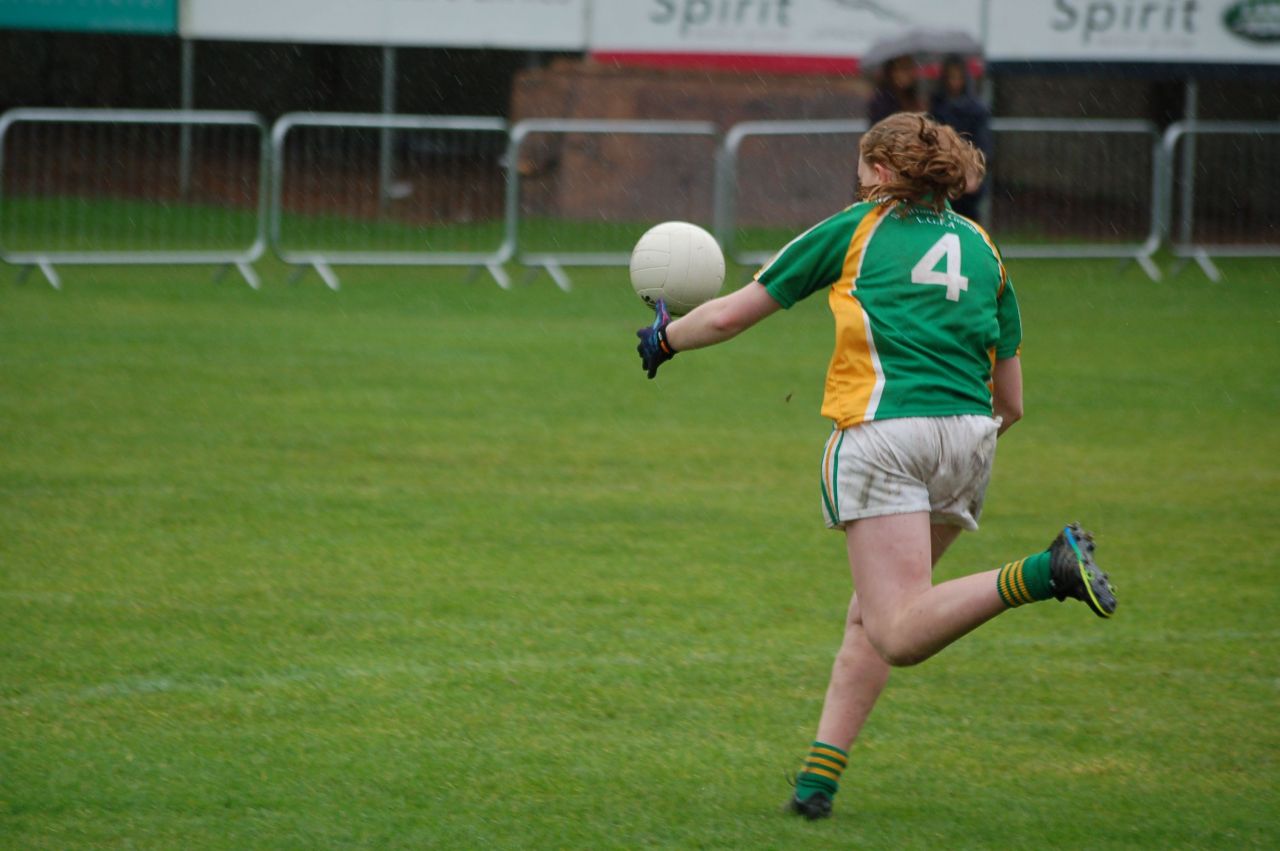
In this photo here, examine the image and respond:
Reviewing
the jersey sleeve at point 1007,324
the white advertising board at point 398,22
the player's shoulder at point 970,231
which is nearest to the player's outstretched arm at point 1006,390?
the jersey sleeve at point 1007,324

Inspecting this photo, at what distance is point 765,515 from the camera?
827cm

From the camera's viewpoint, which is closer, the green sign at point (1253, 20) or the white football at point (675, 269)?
the white football at point (675, 269)

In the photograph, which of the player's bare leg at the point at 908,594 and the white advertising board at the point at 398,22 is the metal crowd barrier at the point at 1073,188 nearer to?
the white advertising board at the point at 398,22

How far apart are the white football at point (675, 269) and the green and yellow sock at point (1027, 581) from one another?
1436 millimetres

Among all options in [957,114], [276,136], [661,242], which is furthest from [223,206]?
[661,242]

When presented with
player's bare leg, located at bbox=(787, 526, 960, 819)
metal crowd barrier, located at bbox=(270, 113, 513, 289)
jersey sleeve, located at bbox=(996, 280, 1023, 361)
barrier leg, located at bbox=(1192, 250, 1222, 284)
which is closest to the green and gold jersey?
jersey sleeve, located at bbox=(996, 280, 1023, 361)

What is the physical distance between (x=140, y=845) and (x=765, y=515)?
14.2 feet

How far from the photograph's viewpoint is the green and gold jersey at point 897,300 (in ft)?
14.5

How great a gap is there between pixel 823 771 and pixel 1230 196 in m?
17.4

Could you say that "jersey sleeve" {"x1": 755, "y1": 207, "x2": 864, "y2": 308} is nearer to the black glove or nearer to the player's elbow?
the player's elbow

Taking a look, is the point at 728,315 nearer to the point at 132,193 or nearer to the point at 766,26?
the point at 766,26

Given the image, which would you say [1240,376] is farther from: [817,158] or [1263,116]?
[1263,116]

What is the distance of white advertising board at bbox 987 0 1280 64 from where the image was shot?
19.1 metres

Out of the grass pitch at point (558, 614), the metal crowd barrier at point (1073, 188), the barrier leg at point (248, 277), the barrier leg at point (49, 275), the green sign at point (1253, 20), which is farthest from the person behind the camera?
the metal crowd barrier at point (1073, 188)
